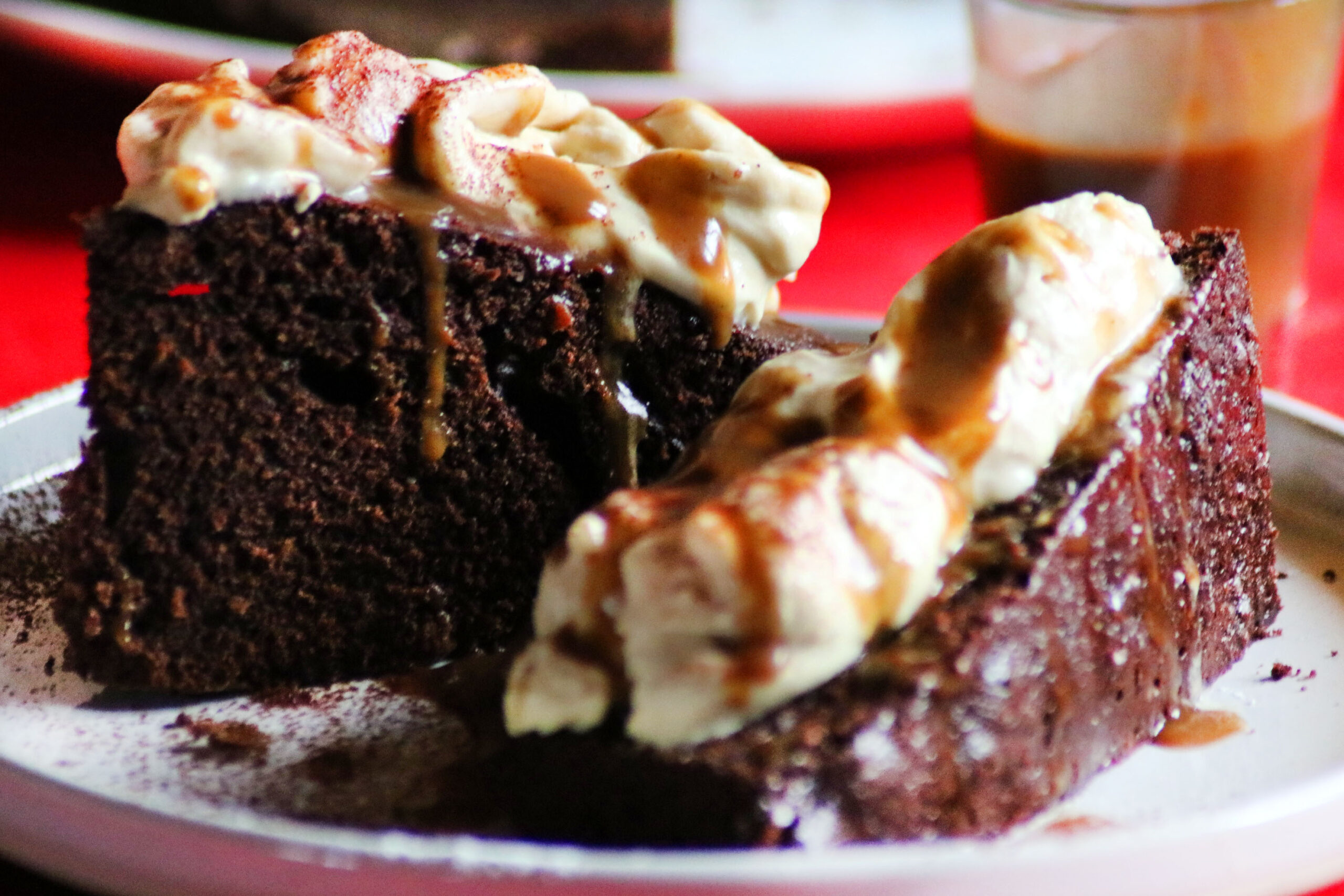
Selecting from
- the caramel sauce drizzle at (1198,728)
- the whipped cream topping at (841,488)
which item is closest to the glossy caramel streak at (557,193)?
the whipped cream topping at (841,488)

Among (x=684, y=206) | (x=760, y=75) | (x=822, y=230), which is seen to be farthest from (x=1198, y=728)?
(x=760, y=75)

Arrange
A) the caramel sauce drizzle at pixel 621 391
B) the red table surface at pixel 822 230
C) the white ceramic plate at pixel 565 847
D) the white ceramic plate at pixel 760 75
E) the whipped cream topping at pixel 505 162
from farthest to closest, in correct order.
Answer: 1. the white ceramic plate at pixel 760 75
2. the red table surface at pixel 822 230
3. the caramel sauce drizzle at pixel 621 391
4. the whipped cream topping at pixel 505 162
5. the white ceramic plate at pixel 565 847

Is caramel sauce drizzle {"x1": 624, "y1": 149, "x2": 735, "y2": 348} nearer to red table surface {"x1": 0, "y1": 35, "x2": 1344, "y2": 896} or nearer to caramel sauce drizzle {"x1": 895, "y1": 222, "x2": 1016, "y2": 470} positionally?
caramel sauce drizzle {"x1": 895, "y1": 222, "x2": 1016, "y2": 470}

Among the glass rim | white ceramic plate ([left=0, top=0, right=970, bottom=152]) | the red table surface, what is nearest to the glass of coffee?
the glass rim

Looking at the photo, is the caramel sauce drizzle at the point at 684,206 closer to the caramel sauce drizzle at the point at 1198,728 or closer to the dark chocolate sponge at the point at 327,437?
the dark chocolate sponge at the point at 327,437

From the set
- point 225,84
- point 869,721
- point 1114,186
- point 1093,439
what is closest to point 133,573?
point 225,84
